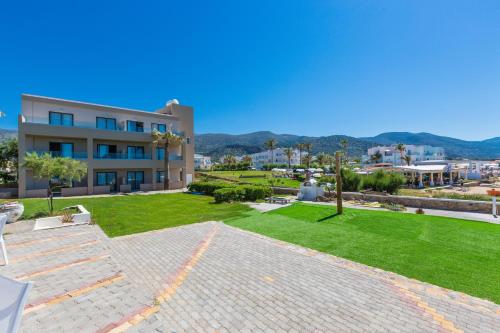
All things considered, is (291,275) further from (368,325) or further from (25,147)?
(25,147)

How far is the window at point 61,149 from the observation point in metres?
24.6

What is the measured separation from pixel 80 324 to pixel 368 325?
4.61m

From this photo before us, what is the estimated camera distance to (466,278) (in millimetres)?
5781

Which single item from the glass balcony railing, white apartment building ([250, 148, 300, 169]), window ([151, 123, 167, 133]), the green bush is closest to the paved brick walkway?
the green bush

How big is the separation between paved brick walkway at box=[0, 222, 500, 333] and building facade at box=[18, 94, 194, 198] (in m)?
19.7

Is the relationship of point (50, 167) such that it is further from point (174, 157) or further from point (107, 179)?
point (174, 157)

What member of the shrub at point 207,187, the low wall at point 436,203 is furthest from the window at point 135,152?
the low wall at point 436,203

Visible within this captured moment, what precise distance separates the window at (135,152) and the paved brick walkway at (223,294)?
22.1 metres

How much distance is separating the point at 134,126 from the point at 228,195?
17.2m

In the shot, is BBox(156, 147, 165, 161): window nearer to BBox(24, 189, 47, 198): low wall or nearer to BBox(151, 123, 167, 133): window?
BBox(151, 123, 167, 133): window

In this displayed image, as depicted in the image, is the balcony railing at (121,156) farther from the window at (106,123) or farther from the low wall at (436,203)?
the low wall at (436,203)

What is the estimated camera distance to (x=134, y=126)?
29.4 m

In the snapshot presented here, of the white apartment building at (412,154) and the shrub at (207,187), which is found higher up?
the white apartment building at (412,154)

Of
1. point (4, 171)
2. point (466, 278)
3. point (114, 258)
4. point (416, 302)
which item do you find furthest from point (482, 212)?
point (4, 171)
